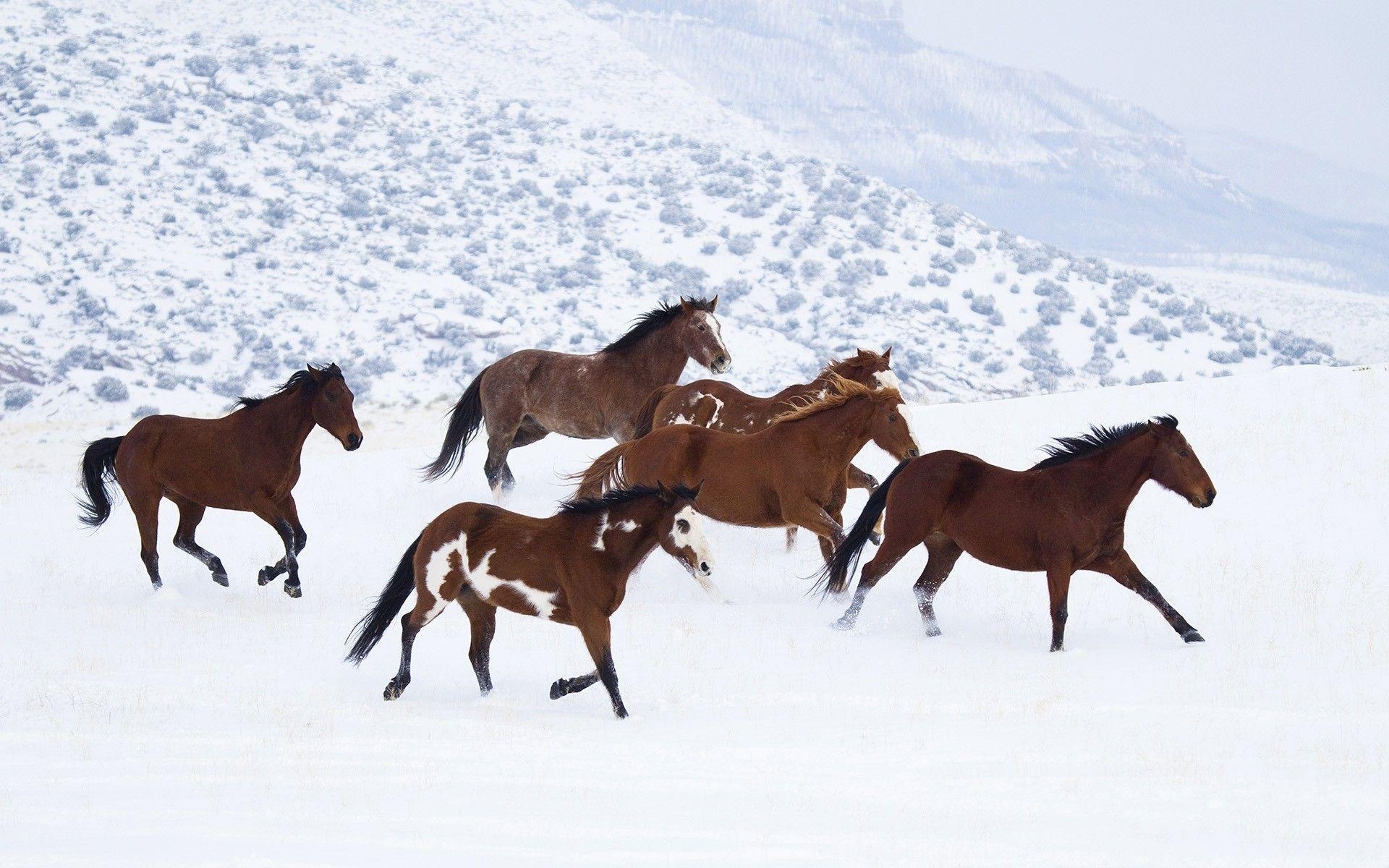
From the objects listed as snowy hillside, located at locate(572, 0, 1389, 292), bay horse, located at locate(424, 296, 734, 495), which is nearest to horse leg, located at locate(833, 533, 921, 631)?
bay horse, located at locate(424, 296, 734, 495)

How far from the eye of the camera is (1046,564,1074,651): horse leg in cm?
746

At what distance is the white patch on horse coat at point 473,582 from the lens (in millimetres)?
6547

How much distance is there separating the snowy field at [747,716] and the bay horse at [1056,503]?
0.56 metres

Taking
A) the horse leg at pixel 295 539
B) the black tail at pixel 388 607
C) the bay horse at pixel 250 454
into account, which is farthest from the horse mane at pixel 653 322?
the black tail at pixel 388 607

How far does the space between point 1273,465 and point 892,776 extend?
341 inches

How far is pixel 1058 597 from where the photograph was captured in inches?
297

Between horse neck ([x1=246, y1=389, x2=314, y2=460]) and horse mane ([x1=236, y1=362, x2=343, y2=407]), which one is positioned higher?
horse mane ([x1=236, y1=362, x2=343, y2=407])

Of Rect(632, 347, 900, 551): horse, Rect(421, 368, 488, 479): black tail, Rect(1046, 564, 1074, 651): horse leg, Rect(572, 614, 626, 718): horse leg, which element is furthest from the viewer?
Rect(421, 368, 488, 479): black tail

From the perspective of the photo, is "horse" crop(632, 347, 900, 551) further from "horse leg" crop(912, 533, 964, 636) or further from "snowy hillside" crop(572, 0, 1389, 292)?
"snowy hillside" crop(572, 0, 1389, 292)

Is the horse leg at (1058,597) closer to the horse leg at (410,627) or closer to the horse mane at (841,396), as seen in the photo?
the horse mane at (841,396)

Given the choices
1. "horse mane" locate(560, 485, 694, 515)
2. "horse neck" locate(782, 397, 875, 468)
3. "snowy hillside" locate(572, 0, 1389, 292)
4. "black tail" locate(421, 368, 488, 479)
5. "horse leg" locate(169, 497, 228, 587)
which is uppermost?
"horse mane" locate(560, 485, 694, 515)

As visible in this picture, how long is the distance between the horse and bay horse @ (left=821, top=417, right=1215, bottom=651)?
2454mm

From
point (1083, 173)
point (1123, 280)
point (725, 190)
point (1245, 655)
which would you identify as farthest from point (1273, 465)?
point (1083, 173)

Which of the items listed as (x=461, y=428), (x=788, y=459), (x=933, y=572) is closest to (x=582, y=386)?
(x=461, y=428)
